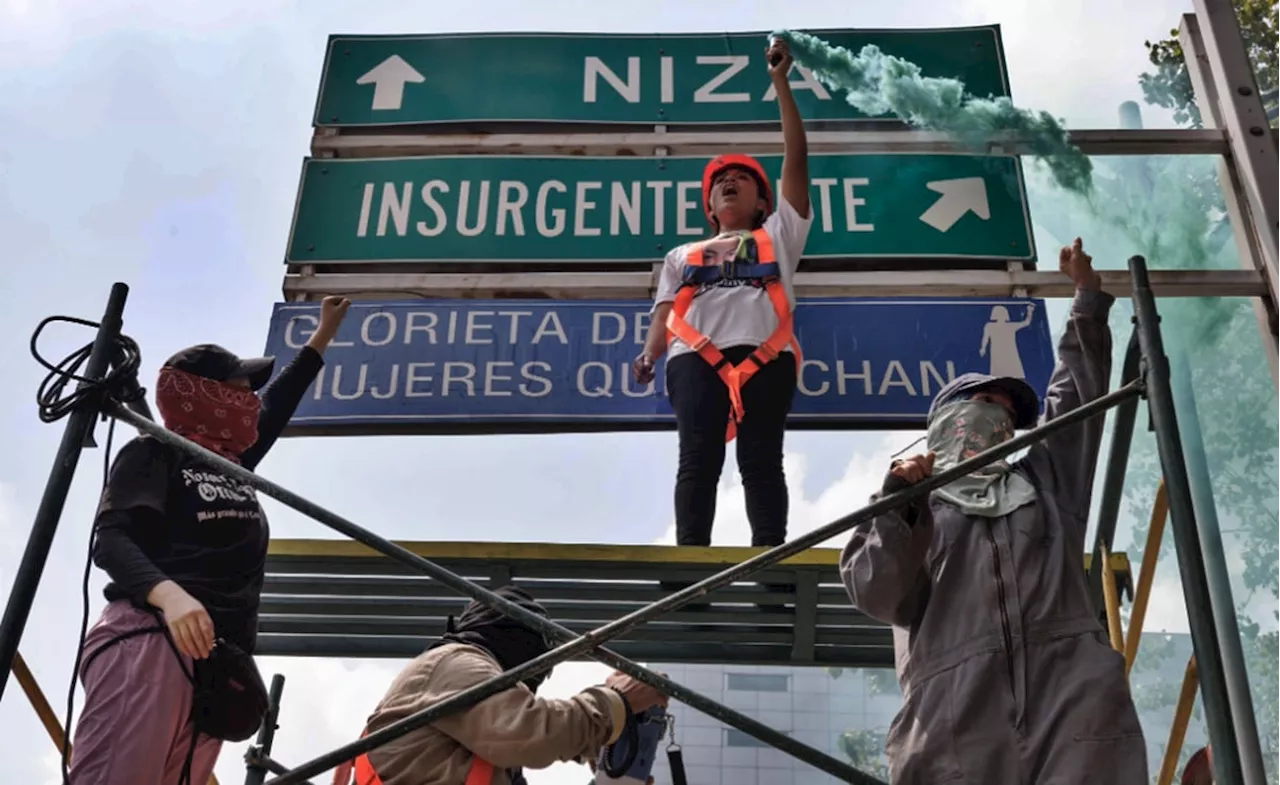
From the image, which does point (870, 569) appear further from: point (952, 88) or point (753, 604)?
point (952, 88)

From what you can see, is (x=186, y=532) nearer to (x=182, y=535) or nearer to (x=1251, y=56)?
(x=182, y=535)

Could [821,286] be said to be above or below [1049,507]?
above

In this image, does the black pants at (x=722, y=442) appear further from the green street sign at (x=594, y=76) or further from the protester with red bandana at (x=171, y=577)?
the green street sign at (x=594, y=76)

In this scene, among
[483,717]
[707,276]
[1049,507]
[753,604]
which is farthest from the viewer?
[707,276]

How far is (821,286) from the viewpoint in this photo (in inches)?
268

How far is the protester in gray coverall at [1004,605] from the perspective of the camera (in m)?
3.05

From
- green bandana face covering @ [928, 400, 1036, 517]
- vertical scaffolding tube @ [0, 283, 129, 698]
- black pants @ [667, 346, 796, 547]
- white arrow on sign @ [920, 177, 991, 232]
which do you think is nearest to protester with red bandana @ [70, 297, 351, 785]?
vertical scaffolding tube @ [0, 283, 129, 698]

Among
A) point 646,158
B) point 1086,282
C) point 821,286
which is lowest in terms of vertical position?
point 1086,282

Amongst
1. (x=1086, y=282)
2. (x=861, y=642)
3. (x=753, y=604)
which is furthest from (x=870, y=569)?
(x=861, y=642)

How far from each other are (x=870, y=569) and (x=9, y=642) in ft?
6.83

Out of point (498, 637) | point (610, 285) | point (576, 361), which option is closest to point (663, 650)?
point (576, 361)

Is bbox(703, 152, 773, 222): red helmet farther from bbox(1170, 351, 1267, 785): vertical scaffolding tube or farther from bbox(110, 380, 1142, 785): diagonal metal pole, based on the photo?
bbox(110, 380, 1142, 785): diagonal metal pole

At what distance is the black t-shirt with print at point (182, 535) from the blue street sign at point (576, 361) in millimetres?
2269

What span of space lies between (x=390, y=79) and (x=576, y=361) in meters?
2.34
